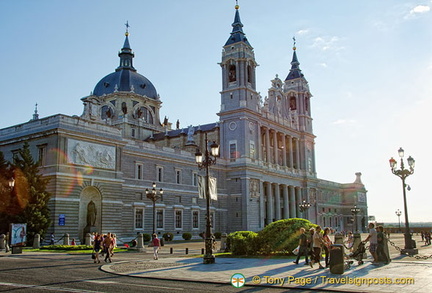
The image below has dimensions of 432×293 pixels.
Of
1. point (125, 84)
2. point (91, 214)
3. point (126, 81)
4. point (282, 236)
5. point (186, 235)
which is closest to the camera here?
point (282, 236)

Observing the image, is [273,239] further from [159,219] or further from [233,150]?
[233,150]

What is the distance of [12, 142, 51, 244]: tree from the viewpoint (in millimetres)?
37000

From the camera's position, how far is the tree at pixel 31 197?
37.0m

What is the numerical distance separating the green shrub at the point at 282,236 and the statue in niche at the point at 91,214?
20993 millimetres

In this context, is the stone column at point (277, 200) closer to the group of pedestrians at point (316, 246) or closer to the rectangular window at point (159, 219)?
the rectangular window at point (159, 219)

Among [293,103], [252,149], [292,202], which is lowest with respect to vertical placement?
[292,202]

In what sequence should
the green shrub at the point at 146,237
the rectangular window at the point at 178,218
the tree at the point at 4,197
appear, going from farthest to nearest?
the rectangular window at the point at 178,218 → the green shrub at the point at 146,237 → the tree at the point at 4,197

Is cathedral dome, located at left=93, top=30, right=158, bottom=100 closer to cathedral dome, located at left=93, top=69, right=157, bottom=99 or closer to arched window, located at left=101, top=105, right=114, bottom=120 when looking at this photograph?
cathedral dome, located at left=93, top=69, right=157, bottom=99

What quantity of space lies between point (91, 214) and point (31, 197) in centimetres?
726

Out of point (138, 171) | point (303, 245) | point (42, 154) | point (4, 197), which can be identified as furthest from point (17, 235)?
point (138, 171)

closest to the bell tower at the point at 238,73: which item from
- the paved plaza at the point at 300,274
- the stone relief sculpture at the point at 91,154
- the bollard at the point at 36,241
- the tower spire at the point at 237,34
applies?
the tower spire at the point at 237,34

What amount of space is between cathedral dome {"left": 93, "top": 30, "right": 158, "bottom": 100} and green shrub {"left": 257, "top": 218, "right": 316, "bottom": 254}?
60716 millimetres

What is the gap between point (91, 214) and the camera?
43.4m

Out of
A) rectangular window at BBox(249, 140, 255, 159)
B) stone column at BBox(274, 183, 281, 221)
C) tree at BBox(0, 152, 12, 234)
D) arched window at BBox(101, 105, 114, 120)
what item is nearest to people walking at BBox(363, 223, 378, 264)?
tree at BBox(0, 152, 12, 234)
